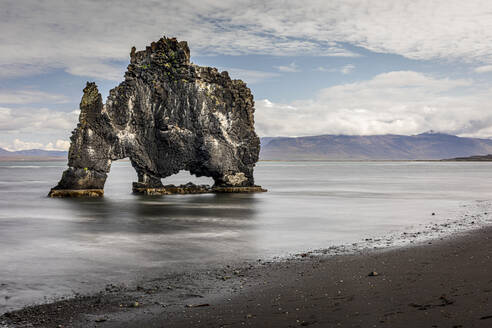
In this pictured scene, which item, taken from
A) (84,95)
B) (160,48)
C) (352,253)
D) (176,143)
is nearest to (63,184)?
(84,95)

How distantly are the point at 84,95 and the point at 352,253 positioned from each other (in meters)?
26.2

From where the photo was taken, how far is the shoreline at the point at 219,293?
7.07m

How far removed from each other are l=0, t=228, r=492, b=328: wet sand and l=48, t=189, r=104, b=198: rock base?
24.7 m

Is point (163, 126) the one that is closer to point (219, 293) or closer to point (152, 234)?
point (152, 234)

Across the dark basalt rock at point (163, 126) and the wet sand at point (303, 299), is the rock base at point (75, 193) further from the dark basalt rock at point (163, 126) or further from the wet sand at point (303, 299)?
the wet sand at point (303, 299)

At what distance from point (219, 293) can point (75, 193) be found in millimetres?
26664

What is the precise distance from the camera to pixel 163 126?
35219mm

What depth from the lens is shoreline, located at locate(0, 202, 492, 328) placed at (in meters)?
7.07

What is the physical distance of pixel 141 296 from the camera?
8.38 metres

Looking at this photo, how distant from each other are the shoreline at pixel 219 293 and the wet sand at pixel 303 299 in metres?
0.02

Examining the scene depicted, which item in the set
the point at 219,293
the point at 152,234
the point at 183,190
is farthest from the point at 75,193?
the point at 219,293

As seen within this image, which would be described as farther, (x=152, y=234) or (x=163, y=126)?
(x=163, y=126)

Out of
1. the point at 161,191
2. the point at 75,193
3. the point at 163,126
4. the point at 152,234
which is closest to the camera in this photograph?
the point at 152,234

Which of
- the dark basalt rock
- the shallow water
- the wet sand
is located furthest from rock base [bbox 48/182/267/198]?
the wet sand
